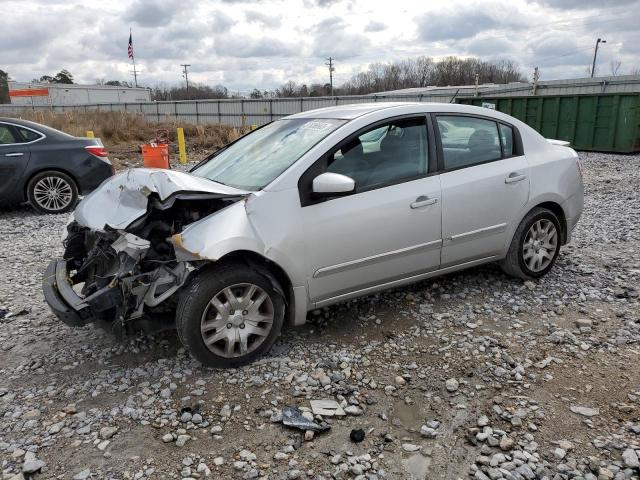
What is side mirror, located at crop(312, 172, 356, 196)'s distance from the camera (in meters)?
3.55

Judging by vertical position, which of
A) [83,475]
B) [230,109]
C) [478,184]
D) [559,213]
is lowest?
[83,475]

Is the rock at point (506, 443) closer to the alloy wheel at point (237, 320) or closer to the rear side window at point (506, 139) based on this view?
the alloy wheel at point (237, 320)

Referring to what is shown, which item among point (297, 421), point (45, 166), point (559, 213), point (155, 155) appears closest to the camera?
point (297, 421)

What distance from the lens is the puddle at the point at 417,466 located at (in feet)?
8.50

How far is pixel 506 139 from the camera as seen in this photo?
4.69 m

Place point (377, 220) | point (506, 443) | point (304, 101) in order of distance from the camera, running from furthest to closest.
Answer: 1. point (304, 101)
2. point (377, 220)
3. point (506, 443)

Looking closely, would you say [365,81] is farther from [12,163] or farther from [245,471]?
[245,471]

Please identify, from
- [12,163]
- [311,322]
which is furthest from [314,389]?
[12,163]

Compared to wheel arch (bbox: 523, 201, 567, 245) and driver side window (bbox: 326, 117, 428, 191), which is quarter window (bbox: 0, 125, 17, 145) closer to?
driver side window (bbox: 326, 117, 428, 191)

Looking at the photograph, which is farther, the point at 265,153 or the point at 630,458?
the point at 265,153

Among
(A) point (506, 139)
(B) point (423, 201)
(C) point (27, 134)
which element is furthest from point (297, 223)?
(C) point (27, 134)

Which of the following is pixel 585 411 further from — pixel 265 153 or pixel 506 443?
pixel 265 153

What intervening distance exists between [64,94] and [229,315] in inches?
2388

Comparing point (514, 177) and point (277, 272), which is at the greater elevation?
point (514, 177)
